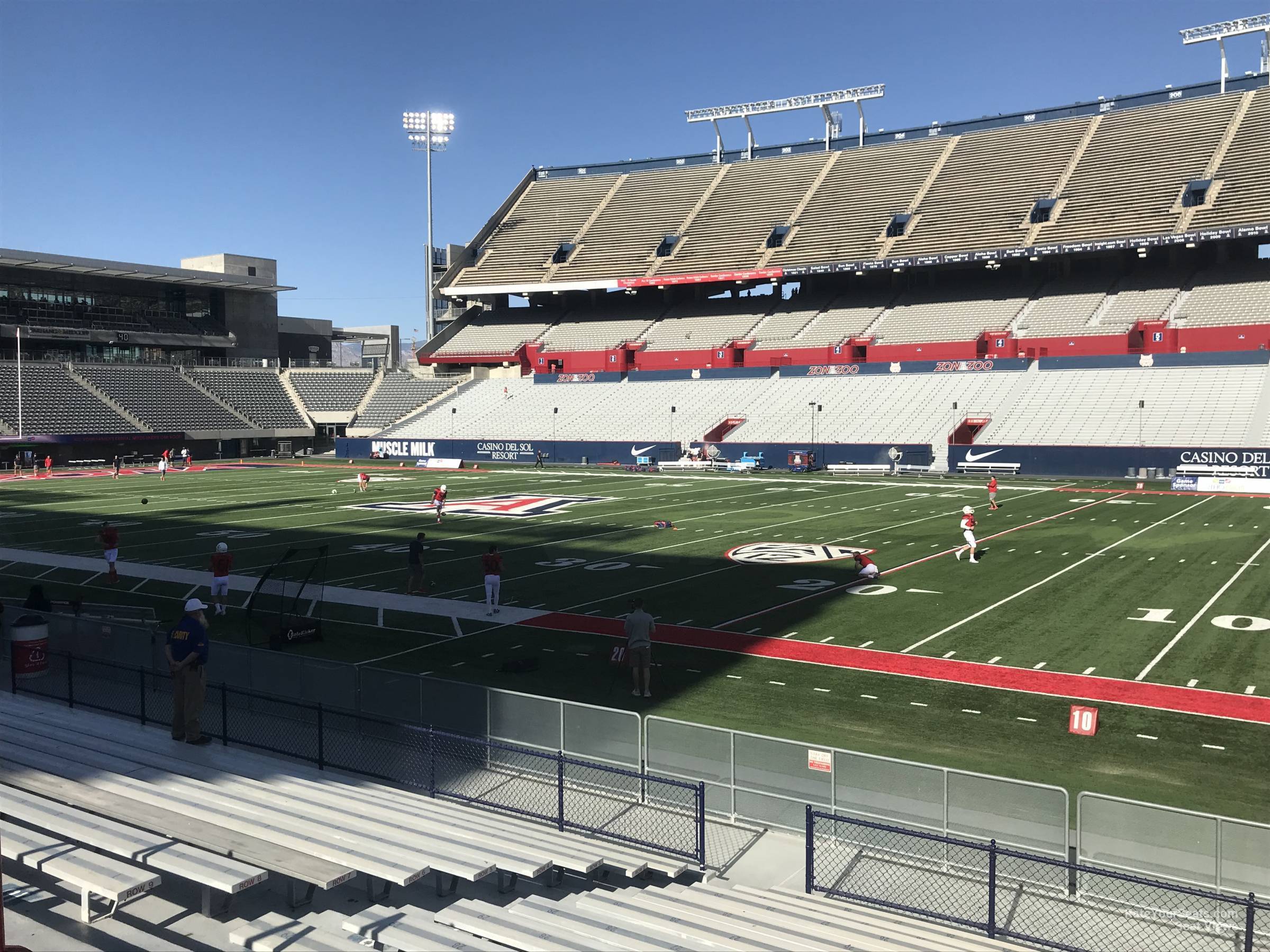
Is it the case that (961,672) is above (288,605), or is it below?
below

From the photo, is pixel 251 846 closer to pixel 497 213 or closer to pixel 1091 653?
pixel 1091 653

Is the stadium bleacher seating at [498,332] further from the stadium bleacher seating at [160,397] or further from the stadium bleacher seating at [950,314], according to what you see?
the stadium bleacher seating at [950,314]

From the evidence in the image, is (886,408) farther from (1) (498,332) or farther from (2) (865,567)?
(2) (865,567)

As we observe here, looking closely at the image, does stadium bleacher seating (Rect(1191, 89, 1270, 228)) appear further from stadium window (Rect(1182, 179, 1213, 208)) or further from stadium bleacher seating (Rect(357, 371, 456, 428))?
stadium bleacher seating (Rect(357, 371, 456, 428))

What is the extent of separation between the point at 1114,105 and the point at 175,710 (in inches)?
3066

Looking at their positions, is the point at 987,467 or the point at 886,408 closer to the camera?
the point at 987,467

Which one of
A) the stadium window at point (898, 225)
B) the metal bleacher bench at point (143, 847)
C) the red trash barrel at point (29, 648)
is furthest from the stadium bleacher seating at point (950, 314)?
the metal bleacher bench at point (143, 847)

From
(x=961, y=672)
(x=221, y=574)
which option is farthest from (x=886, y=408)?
(x=961, y=672)

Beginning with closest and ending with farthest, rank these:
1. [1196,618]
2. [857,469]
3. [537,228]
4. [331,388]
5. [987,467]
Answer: [1196,618] → [987,467] → [857,469] → [331,388] → [537,228]

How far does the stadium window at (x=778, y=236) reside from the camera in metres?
74.7

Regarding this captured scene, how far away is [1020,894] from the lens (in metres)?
8.43

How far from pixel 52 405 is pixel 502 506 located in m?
43.2

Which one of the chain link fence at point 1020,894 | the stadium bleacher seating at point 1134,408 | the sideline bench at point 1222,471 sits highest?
the stadium bleacher seating at point 1134,408

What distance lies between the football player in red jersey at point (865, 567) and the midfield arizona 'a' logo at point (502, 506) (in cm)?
1474
